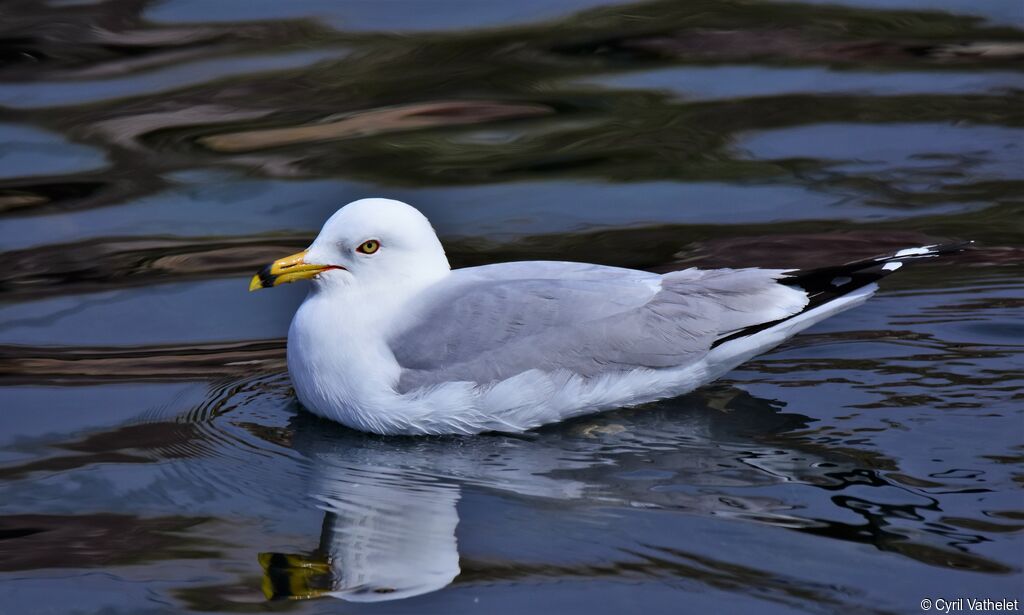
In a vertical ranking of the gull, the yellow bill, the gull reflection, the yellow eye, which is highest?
the yellow eye

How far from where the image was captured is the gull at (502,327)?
21.6 feet

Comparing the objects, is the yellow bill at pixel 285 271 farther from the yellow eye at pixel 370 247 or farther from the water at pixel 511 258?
the water at pixel 511 258

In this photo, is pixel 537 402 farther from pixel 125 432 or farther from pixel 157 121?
pixel 157 121

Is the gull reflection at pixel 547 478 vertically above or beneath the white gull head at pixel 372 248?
beneath

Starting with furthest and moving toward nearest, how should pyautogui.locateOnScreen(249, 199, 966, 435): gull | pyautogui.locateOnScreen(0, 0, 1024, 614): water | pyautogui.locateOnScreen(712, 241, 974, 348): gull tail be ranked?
pyautogui.locateOnScreen(712, 241, 974, 348): gull tail, pyautogui.locateOnScreen(249, 199, 966, 435): gull, pyautogui.locateOnScreen(0, 0, 1024, 614): water

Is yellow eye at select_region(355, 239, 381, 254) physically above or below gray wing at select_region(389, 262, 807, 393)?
above

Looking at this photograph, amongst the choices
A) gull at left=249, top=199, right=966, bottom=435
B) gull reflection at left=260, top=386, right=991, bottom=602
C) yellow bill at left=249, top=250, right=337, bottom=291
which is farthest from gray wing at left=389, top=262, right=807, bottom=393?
yellow bill at left=249, top=250, right=337, bottom=291

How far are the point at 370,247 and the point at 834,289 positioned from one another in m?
2.10

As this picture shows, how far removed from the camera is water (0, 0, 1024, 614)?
18.1 feet

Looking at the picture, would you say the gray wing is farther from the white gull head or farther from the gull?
the white gull head

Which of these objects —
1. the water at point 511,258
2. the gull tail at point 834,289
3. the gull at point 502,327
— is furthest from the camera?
the gull tail at point 834,289

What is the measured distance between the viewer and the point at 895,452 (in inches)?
242

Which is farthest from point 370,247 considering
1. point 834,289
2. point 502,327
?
point 834,289

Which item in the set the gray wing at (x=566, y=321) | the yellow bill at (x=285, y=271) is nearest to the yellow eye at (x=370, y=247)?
the yellow bill at (x=285, y=271)
